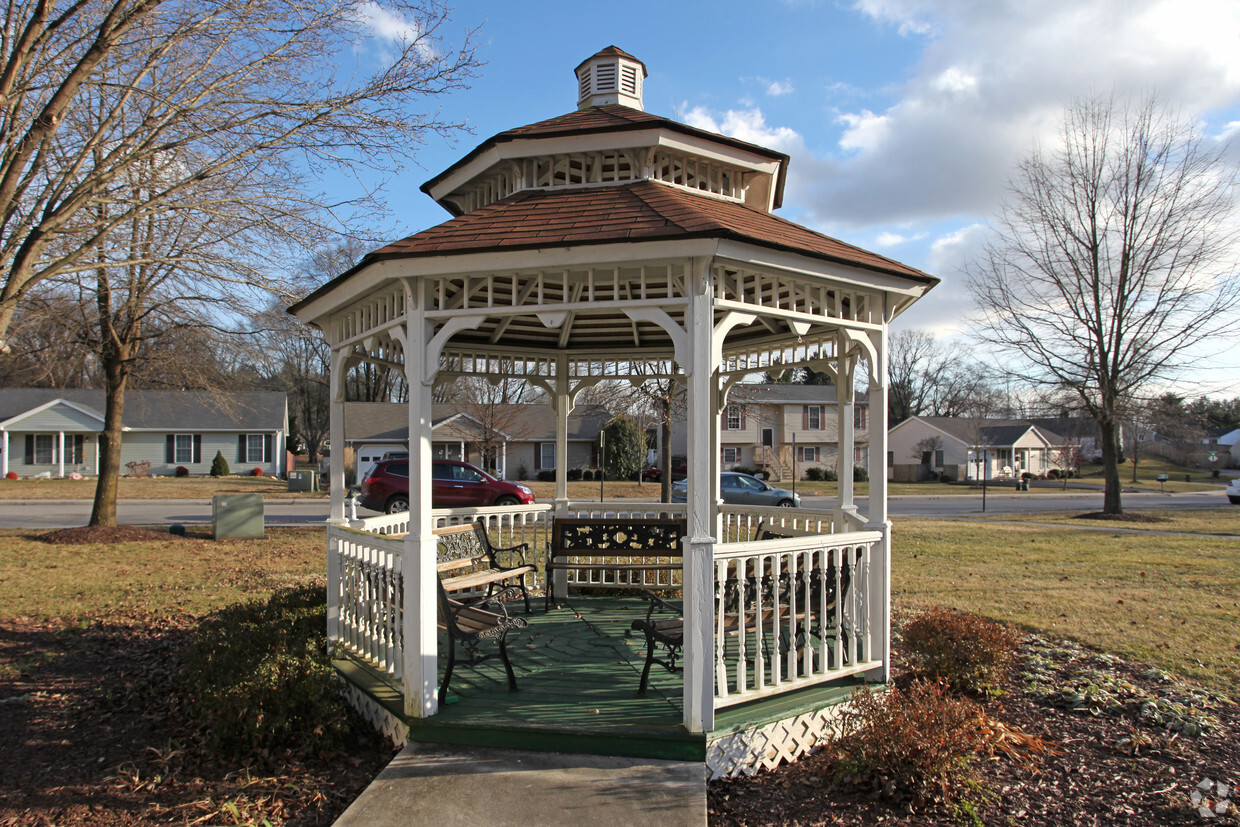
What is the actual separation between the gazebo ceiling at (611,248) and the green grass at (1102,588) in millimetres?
4524

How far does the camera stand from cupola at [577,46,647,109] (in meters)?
7.74

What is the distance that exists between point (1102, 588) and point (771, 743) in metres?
8.18

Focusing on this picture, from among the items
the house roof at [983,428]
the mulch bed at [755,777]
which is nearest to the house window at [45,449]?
the mulch bed at [755,777]

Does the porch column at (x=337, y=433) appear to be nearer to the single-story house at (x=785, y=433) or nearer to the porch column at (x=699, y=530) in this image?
the porch column at (x=699, y=530)

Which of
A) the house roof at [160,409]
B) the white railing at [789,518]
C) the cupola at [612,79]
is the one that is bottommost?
the white railing at [789,518]

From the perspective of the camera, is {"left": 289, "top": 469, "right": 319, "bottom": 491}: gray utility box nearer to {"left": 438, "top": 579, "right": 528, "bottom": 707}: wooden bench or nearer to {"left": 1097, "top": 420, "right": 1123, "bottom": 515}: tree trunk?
{"left": 438, "top": 579, "right": 528, "bottom": 707}: wooden bench

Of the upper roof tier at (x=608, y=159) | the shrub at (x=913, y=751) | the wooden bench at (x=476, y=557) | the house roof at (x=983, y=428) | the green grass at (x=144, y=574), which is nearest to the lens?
the shrub at (x=913, y=751)

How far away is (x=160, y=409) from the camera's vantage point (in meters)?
37.5

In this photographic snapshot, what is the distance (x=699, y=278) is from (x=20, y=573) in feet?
→ 38.1

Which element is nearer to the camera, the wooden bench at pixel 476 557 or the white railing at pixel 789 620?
the white railing at pixel 789 620

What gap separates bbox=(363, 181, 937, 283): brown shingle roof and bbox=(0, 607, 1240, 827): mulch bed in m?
3.33

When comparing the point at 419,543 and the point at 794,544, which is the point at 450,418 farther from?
the point at 794,544

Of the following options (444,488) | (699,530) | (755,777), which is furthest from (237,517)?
(755,777)

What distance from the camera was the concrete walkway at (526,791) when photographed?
3.69 metres
